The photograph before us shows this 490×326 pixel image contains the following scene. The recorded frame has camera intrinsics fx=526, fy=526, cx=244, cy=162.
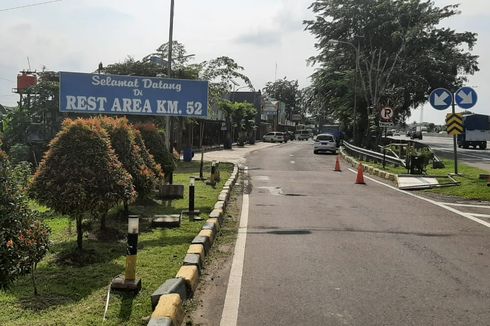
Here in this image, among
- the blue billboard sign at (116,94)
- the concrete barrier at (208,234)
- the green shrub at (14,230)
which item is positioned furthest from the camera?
the blue billboard sign at (116,94)

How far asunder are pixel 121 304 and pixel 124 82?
30.1ft

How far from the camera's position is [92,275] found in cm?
616

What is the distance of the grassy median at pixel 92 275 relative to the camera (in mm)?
4801

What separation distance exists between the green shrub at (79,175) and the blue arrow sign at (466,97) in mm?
13040

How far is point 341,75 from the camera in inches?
1849

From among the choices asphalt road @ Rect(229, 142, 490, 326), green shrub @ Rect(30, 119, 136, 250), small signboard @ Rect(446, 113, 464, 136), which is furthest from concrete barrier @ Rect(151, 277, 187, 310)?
small signboard @ Rect(446, 113, 464, 136)

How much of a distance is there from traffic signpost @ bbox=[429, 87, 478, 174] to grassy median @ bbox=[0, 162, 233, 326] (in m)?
11.0

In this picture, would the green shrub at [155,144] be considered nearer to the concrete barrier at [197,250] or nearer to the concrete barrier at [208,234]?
the concrete barrier at [208,234]

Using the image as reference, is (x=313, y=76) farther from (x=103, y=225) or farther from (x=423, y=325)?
(x=423, y=325)

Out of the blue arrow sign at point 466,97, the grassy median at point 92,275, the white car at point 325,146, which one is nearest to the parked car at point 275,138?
A: the white car at point 325,146

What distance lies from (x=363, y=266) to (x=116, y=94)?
868 cm

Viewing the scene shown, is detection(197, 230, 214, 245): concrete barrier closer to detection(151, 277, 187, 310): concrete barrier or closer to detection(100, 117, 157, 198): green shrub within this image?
detection(100, 117, 157, 198): green shrub

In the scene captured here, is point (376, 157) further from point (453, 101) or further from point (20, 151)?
point (20, 151)

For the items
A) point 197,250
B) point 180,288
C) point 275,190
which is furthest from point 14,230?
point 275,190
